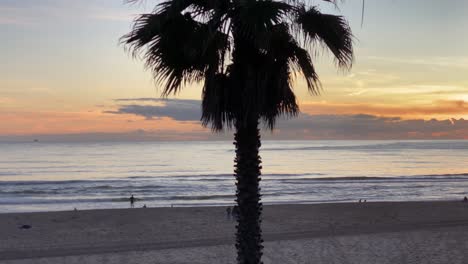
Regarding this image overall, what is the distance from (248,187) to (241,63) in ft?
4.69

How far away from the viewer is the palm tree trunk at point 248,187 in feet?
22.7

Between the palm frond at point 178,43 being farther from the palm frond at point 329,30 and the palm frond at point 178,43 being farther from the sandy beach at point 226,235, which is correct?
the sandy beach at point 226,235

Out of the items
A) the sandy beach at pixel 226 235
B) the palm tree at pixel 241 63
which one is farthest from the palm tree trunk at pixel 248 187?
the sandy beach at pixel 226 235

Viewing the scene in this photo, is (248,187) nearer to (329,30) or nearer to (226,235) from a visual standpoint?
(329,30)

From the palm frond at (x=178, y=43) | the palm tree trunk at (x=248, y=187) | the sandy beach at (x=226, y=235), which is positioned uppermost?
the palm frond at (x=178, y=43)

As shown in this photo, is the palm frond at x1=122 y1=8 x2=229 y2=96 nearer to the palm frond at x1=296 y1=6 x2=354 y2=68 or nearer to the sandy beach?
the palm frond at x1=296 y1=6 x2=354 y2=68

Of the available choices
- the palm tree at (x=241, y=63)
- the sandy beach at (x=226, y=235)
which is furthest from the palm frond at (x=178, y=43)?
the sandy beach at (x=226, y=235)

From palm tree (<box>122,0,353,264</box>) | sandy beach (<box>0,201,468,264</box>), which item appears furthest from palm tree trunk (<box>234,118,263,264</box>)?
sandy beach (<box>0,201,468,264</box>)

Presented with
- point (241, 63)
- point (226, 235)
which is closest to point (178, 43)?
point (241, 63)

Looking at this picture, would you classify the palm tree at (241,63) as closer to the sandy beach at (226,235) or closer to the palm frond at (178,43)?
the palm frond at (178,43)

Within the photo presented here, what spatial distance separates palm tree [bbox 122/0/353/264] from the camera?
668 cm

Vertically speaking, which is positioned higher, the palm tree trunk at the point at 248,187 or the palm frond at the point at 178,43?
the palm frond at the point at 178,43

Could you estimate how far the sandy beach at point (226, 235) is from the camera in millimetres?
13711

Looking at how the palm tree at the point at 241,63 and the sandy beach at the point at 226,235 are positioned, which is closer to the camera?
the palm tree at the point at 241,63
